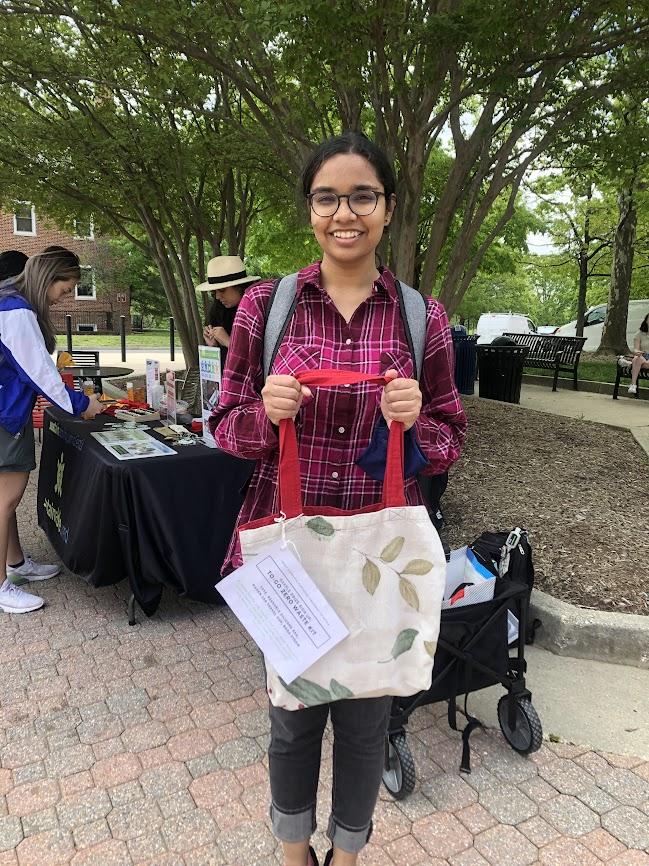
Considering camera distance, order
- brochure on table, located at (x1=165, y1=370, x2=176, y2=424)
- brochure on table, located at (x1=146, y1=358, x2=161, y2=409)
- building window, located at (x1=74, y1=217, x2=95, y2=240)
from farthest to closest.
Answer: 1. building window, located at (x1=74, y1=217, x2=95, y2=240)
2. brochure on table, located at (x1=146, y1=358, x2=161, y2=409)
3. brochure on table, located at (x1=165, y1=370, x2=176, y2=424)

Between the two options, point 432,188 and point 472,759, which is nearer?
point 472,759

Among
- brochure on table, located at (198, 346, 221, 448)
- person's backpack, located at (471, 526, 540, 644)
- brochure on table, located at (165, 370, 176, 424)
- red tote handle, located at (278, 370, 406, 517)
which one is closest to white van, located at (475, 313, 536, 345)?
brochure on table, located at (165, 370, 176, 424)

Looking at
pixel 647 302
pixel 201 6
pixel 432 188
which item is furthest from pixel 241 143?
pixel 647 302

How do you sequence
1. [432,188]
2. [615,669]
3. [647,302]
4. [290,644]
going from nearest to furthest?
[290,644] < [615,669] < [432,188] < [647,302]

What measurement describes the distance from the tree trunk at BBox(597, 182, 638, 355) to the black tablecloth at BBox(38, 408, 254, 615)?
16686 mm

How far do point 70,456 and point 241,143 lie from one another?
659cm

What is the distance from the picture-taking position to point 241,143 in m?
9.08

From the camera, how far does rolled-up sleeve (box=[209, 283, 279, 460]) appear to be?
1618 mm

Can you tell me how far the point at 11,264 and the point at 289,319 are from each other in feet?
9.75

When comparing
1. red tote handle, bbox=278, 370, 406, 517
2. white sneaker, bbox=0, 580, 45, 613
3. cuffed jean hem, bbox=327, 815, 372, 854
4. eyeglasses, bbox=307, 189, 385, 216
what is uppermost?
eyeglasses, bbox=307, 189, 385, 216

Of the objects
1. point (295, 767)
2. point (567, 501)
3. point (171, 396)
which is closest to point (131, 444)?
point (171, 396)

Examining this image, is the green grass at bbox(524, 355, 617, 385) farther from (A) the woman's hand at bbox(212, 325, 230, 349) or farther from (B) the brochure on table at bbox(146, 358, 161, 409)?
(B) the brochure on table at bbox(146, 358, 161, 409)

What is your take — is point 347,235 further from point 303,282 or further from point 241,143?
point 241,143

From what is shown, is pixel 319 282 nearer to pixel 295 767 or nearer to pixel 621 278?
pixel 295 767
